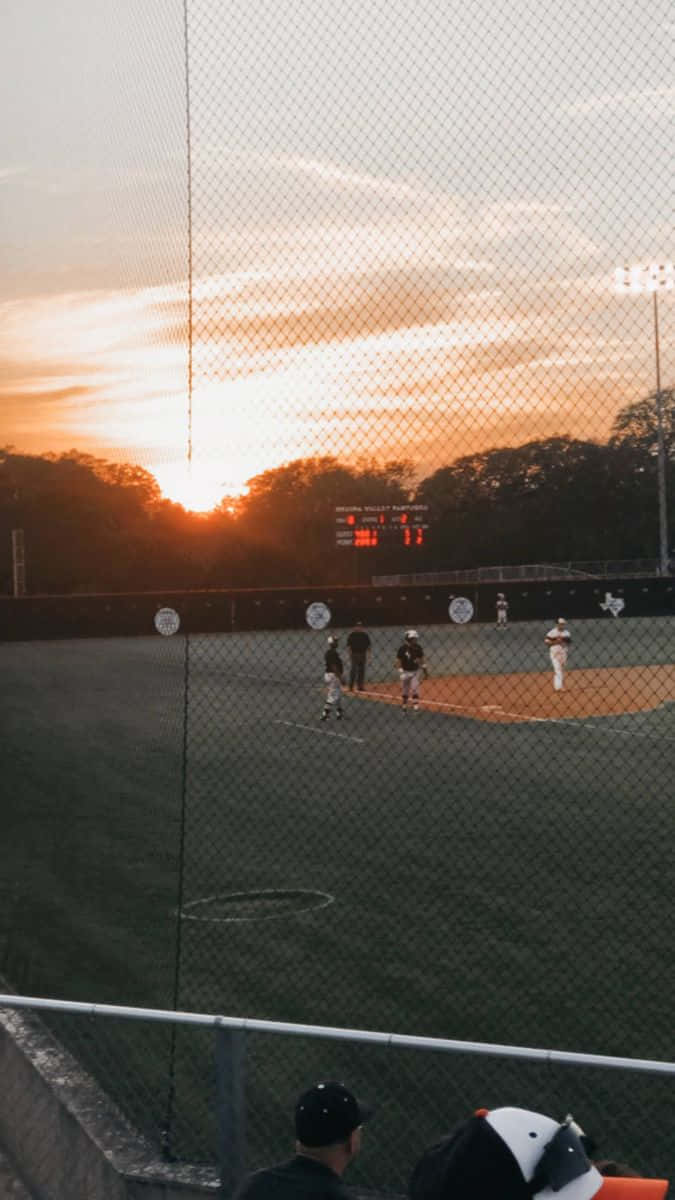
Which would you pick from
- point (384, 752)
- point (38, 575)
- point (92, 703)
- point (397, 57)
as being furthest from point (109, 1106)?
point (38, 575)

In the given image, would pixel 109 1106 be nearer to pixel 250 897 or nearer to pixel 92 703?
pixel 250 897

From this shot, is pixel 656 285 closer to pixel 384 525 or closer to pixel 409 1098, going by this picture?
pixel 384 525

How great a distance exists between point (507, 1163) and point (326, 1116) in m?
0.87

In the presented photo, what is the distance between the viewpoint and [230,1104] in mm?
5074

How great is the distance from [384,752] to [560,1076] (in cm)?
1644

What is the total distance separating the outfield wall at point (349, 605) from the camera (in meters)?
8.38

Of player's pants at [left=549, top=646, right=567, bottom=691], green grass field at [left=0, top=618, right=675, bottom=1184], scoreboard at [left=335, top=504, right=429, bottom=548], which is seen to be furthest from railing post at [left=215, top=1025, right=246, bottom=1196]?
player's pants at [left=549, top=646, right=567, bottom=691]

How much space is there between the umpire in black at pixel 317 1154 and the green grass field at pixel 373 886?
3.46m

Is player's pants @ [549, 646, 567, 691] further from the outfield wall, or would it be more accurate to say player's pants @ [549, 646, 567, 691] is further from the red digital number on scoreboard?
the red digital number on scoreboard

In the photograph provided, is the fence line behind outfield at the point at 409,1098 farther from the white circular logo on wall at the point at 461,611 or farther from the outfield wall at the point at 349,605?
the white circular logo on wall at the point at 461,611

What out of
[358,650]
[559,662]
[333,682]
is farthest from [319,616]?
[559,662]

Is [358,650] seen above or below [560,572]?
below

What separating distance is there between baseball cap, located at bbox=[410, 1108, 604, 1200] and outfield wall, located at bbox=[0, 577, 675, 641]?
484cm

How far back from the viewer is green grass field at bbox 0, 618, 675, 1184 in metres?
9.30
